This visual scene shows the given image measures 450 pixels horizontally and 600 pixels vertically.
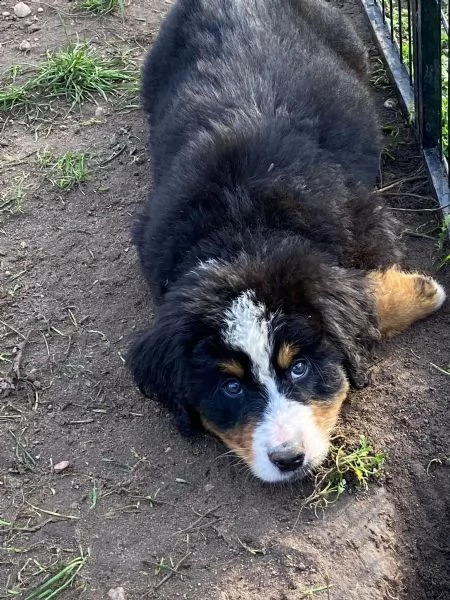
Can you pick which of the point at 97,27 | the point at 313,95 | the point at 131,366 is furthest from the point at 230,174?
the point at 97,27

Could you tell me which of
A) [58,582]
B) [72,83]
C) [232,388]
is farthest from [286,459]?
[72,83]

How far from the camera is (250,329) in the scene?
2.94m

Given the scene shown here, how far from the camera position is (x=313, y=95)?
12.2 feet

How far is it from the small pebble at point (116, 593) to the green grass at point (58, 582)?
6.5 inches

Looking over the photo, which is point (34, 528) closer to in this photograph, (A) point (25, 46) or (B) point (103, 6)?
(A) point (25, 46)

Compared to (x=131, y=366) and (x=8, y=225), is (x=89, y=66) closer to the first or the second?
(x=8, y=225)

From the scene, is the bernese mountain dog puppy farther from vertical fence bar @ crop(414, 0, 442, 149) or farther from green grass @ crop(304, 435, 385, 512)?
vertical fence bar @ crop(414, 0, 442, 149)

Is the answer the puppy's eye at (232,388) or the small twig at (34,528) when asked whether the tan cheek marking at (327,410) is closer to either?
the puppy's eye at (232,388)

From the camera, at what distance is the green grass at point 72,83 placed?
5.46 meters

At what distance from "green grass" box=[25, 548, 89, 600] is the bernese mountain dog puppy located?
0.68 m

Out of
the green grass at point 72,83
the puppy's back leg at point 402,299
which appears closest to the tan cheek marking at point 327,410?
the puppy's back leg at point 402,299

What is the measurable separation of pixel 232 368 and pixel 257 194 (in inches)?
28.6

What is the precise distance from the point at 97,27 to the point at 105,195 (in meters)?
1.81

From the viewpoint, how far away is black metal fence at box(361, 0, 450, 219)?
4.00 m
